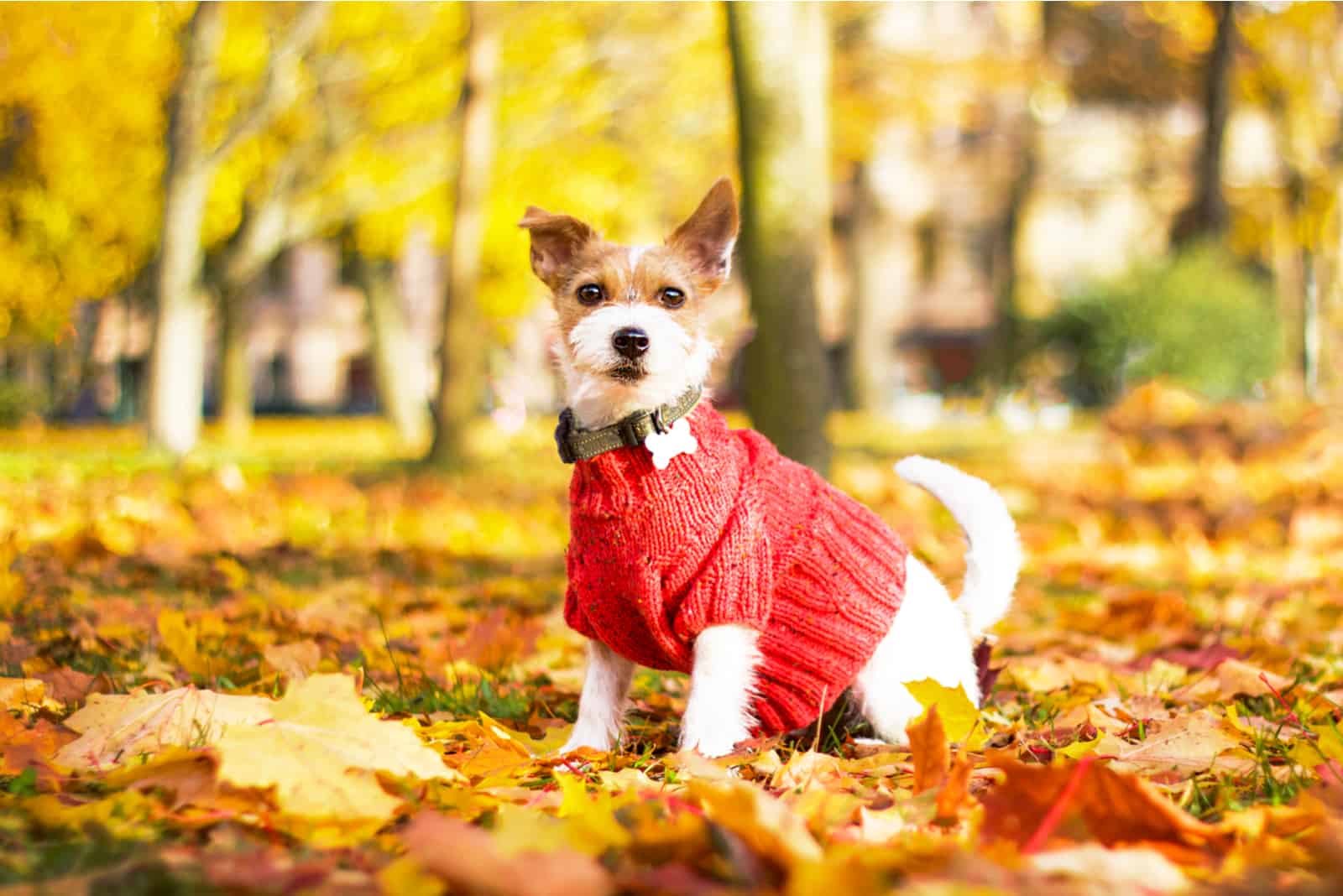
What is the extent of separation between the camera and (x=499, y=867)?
4.83 ft

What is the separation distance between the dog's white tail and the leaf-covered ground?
302mm

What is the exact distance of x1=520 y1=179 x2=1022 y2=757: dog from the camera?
2.75 m

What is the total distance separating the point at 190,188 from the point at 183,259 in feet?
2.63

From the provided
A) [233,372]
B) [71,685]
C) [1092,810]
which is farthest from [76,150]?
[1092,810]

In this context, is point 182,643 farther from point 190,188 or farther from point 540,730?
point 190,188

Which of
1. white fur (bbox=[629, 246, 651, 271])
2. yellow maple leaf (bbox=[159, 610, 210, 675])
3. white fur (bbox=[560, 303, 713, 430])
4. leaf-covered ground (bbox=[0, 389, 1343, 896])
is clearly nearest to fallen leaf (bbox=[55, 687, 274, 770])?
leaf-covered ground (bbox=[0, 389, 1343, 896])

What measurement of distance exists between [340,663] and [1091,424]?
12224 mm

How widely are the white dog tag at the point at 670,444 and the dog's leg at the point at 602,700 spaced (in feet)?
1.76

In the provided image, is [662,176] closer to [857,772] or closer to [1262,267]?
[1262,267]

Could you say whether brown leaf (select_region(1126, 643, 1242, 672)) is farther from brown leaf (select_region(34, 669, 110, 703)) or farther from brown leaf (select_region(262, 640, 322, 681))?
brown leaf (select_region(34, 669, 110, 703))

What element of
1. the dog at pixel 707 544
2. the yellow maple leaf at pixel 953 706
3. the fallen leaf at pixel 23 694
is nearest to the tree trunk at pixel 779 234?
the dog at pixel 707 544

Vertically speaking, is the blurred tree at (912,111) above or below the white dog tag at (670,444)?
above

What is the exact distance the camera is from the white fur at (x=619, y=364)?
276cm

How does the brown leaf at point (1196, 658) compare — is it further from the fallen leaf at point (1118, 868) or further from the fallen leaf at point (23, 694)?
the fallen leaf at point (23, 694)
